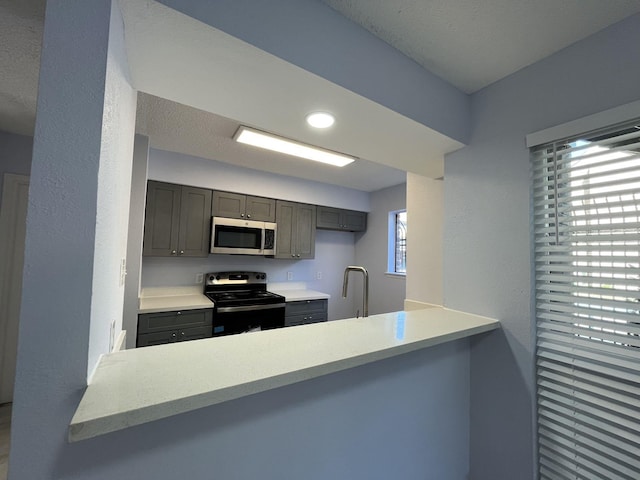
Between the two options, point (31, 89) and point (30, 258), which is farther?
point (31, 89)

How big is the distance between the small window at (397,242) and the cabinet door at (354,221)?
487 mm

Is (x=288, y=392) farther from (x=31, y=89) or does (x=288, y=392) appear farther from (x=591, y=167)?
(x=31, y=89)

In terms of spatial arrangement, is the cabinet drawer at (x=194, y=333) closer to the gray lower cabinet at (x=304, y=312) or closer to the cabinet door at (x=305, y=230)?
the gray lower cabinet at (x=304, y=312)

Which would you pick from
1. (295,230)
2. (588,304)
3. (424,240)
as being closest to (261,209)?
(295,230)

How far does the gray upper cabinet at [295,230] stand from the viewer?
3543 mm

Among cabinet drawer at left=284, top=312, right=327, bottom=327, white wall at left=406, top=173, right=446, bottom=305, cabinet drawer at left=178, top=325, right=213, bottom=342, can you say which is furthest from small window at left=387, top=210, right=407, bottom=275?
cabinet drawer at left=178, top=325, right=213, bottom=342

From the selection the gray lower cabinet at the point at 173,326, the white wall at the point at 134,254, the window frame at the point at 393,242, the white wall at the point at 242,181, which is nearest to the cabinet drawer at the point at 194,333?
the gray lower cabinet at the point at 173,326

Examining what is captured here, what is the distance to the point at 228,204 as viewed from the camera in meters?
3.19

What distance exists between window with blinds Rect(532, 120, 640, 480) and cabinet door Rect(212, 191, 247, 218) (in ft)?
9.28

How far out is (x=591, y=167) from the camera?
1081 millimetres

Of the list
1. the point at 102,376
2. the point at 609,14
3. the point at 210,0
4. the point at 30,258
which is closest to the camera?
the point at 30,258

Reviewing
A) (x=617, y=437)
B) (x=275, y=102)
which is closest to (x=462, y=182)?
(x=275, y=102)

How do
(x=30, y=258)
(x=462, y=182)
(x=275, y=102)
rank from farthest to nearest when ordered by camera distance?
(x=462, y=182) < (x=275, y=102) < (x=30, y=258)

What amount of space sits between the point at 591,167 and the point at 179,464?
179 centimetres
